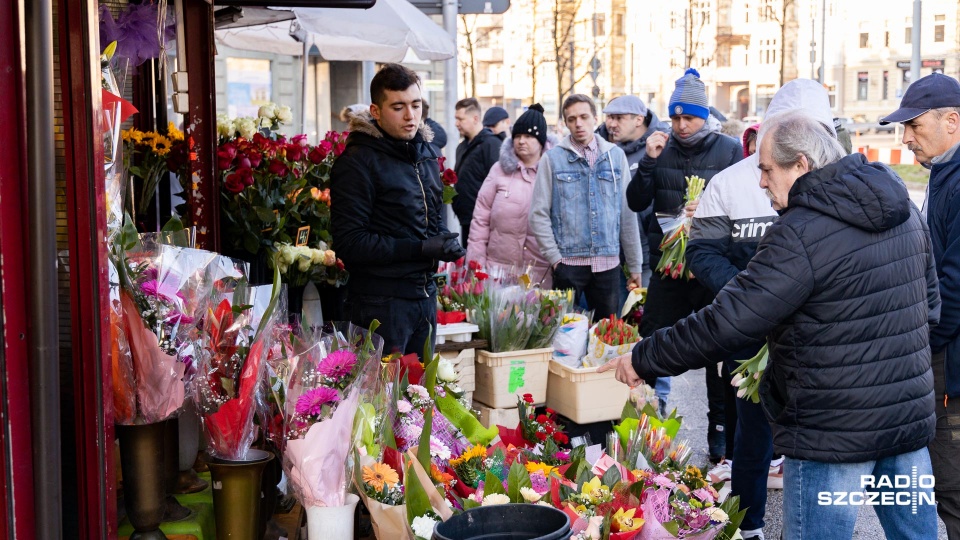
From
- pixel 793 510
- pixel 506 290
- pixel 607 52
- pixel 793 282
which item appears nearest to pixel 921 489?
pixel 793 510

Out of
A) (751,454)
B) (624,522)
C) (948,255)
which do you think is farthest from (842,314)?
(751,454)

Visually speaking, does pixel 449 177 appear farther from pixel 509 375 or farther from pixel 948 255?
pixel 948 255

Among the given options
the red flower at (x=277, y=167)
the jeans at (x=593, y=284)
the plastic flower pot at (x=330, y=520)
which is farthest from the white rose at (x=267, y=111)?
the plastic flower pot at (x=330, y=520)

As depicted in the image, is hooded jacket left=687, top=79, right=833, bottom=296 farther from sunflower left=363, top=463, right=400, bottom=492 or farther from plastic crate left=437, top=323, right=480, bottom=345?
sunflower left=363, top=463, right=400, bottom=492

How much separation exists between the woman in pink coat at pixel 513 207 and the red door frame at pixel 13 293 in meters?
4.85

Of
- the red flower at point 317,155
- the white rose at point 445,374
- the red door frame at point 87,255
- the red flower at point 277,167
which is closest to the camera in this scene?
the red door frame at point 87,255

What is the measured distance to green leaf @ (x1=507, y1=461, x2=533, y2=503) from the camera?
102 inches

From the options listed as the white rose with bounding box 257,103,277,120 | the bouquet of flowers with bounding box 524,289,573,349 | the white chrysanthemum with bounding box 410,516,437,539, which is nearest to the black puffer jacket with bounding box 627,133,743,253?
the bouquet of flowers with bounding box 524,289,573,349

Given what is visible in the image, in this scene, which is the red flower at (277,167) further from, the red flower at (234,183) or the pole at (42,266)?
the pole at (42,266)

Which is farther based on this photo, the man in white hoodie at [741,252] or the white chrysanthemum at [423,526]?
the man in white hoodie at [741,252]

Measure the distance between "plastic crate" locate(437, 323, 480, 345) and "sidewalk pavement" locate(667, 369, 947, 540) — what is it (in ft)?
3.38

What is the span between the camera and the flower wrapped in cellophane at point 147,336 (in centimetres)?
235

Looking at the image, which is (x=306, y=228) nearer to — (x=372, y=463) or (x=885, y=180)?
(x=372, y=463)

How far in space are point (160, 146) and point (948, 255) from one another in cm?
325
